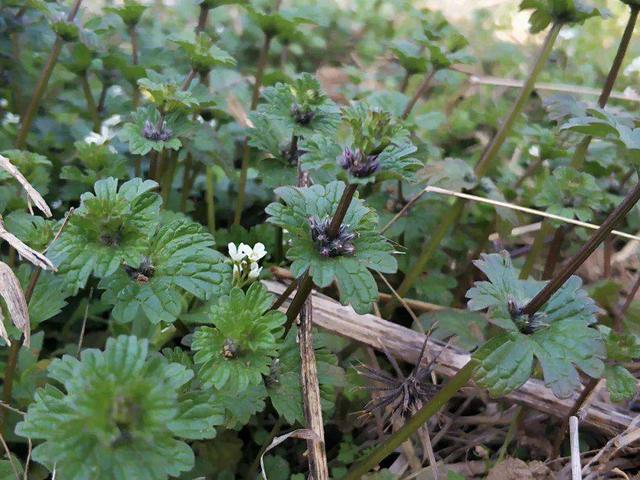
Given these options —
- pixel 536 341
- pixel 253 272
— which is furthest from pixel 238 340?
pixel 536 341

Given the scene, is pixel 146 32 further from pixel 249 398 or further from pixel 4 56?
pixel 249 398

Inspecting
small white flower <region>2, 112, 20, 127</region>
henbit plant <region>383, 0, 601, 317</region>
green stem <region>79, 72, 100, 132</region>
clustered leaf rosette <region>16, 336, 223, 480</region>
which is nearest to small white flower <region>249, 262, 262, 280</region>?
clustered leaf rosette <region>16, 336, 223, 480</region>

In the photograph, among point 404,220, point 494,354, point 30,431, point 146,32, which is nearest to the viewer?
point 30,431

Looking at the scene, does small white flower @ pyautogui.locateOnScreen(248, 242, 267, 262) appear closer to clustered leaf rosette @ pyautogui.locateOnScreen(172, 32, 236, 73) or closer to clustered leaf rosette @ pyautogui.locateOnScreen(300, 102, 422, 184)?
clustered leaf rosette @ pyautogui.locateOnScreen(300, 102, 422, 184)

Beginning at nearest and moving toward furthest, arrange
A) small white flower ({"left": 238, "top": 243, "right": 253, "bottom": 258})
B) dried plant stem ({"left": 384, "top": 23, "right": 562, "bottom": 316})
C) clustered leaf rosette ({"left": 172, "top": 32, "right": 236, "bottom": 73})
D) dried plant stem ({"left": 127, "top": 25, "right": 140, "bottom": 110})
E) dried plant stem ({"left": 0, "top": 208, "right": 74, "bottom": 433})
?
dried plant stem ({"left": 0, "top": 208, "right": 74, "bottom": 433})
small white flower ({"left": 238, "top": 243, "right": 253, "bottom": 258})
clustered leaf rosette ({"left": 172, "top": 32, "right": 236, "bottom": 73})
dried plant stem ({"left": 384, "top": 23, "right": 562, "bottom": 316})
dried plant stem ({"left": 127, "top": 25, "right": 140, "bottom": 110})

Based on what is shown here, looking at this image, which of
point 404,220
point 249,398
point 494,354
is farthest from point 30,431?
point 404,220

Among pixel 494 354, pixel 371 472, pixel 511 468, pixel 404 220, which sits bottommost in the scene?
pixel 371 472

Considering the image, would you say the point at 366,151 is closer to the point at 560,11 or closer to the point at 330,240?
the point at 330,240
